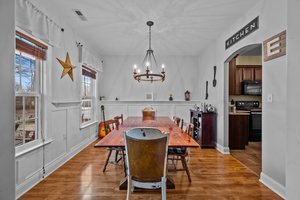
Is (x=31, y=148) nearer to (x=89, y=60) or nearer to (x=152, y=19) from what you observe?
(x=89, y=60)

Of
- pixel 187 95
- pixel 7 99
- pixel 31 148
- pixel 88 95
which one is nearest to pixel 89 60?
pixel 88 95

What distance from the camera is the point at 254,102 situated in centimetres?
575

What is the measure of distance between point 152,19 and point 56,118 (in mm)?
2552

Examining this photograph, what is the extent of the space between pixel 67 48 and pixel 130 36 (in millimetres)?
1487

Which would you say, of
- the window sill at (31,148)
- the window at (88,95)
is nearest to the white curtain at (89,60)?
the window at (88,95)

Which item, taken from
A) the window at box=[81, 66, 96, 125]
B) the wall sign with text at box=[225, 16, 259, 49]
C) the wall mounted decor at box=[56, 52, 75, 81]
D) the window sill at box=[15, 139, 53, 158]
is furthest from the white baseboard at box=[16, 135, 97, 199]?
the wall sign with text at box=[225, 16, 259, 49]

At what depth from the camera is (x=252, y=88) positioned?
5.55 meters

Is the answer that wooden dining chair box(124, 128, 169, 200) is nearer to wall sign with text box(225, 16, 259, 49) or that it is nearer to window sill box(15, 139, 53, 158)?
window sill box(15, 139, 53, 158)

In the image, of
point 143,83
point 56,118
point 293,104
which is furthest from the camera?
point 143,83

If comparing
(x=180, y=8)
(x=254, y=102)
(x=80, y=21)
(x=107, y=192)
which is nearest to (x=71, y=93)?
(x=80, y=21)

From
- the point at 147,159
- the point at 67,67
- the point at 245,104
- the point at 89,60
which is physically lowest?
the point at 147,159

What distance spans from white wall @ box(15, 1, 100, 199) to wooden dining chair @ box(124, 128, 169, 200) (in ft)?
5.17

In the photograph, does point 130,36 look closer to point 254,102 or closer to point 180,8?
point 180,8

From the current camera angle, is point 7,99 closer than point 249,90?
Yes
